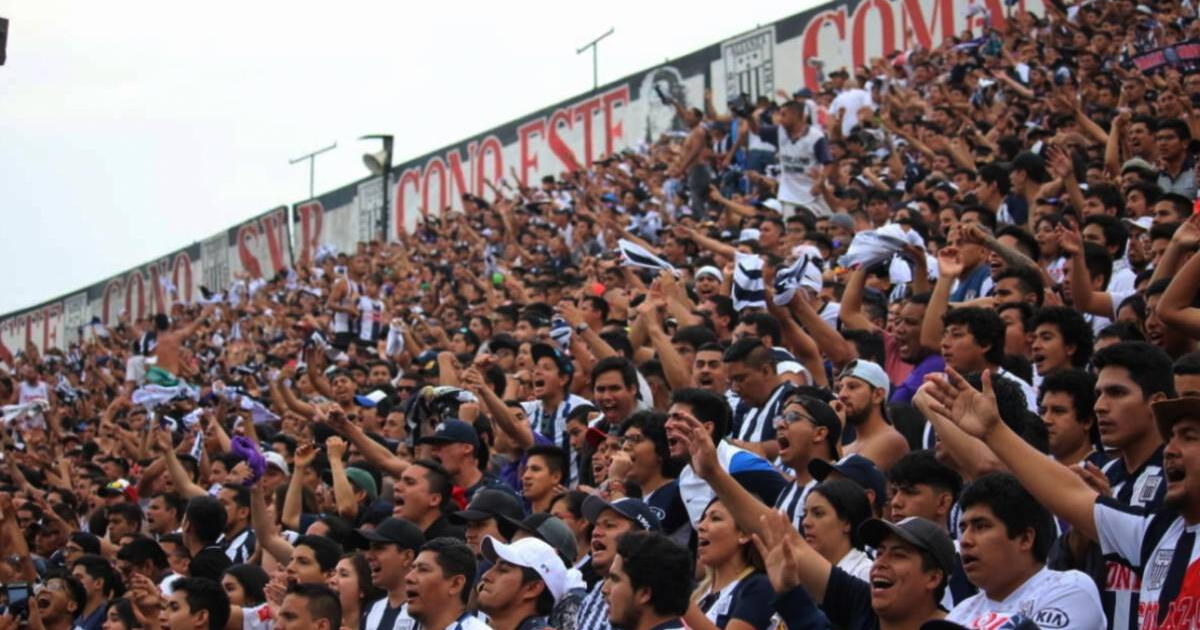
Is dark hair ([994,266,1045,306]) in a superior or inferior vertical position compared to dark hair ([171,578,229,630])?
superior

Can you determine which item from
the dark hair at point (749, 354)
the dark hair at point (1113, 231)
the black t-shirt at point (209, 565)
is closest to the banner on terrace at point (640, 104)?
the dark hair at point (1113, 231)

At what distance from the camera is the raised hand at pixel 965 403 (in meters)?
4.71

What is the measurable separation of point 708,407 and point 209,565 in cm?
335

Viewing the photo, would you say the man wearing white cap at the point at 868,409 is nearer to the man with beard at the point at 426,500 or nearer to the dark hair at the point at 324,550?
the man with beard at the point at 426,500

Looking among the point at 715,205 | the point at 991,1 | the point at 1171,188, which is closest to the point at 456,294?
the point at 715,205

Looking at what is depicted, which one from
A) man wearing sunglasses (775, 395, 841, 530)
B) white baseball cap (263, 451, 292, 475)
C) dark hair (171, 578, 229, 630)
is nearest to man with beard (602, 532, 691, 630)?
man wearing sunglasses (775, 395, 841, 530)

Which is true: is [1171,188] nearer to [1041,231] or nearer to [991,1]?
[1041,231]

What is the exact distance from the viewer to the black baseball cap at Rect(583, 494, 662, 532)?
20.3 feet

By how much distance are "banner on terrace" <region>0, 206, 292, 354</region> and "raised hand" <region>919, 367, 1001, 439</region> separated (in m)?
33.0

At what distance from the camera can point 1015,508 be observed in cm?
470

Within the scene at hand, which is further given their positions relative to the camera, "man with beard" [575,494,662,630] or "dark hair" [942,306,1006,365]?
"dark hair" [942,306,1006,365]

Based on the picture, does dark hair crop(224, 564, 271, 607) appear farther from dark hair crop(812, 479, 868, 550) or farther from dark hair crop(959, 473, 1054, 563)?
dark hair crop(959, 473, 1054, 563)

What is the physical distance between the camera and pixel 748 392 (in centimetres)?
796

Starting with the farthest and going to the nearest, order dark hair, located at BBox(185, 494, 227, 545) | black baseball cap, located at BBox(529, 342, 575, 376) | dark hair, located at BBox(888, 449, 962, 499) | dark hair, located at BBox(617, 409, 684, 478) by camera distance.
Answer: black baseball cap, located at BBox(529, 342, 575, 376)
dark hair, located at BBox(185, 494, 227, 545)
dark hair, located at BBox(617, 409, 684, 478)
dark hair, located at BBox(888, 449, 962, 499)
